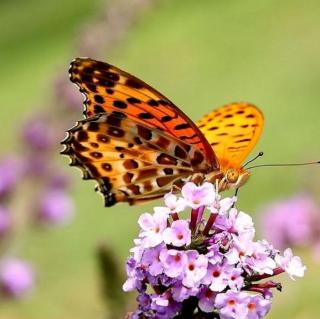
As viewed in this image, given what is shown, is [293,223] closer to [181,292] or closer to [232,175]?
[232,175]

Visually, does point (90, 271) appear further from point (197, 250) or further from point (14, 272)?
point (197, 250)

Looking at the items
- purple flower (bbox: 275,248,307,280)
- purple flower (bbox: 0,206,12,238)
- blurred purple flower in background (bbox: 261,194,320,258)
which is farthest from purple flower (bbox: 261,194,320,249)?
purple flower (bbox: 275,248,307,280)

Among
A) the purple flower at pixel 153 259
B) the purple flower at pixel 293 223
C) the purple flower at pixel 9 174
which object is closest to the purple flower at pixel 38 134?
the purple flower at pixel 9 174

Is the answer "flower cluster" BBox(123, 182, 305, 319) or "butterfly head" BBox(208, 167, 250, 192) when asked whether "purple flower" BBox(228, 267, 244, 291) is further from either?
"butterfly head" BBox(208, 167, 250, 192)

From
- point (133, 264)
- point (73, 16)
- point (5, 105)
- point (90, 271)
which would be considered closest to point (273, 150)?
point (90, 271)

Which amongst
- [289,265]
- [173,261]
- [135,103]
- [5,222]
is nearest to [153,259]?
[173,261]
